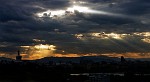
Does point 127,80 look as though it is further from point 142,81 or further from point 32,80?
point 32,80

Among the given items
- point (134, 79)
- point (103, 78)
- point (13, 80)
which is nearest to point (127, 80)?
point (134, 79)

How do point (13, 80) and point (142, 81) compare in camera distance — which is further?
point (142, 81)

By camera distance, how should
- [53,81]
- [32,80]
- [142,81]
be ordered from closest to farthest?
[32,80], [53,81], [142,81]

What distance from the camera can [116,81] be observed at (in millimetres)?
87625

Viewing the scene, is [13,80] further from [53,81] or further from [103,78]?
[103,78]

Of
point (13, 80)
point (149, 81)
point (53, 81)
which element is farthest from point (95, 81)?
point (13, 80)

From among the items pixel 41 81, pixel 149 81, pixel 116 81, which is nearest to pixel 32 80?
pixel 41 81

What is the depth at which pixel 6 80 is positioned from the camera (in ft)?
212

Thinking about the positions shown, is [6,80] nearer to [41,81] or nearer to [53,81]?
[41,81]

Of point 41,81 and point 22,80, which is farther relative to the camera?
point 41,81

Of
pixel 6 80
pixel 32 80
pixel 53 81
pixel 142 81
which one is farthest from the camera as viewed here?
pixel 142 81

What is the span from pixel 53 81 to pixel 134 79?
75.3 ft

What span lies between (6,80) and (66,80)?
17367mm

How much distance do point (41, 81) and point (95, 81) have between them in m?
13.5
